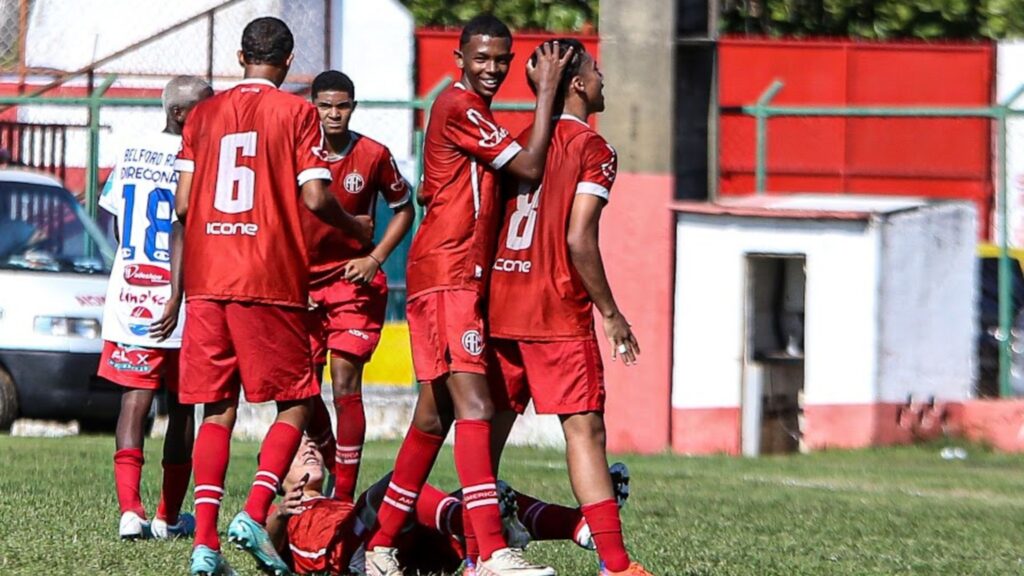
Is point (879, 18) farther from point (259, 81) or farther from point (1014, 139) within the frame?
point (259, 81)

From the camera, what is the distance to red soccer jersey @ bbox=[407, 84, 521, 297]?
738 cm

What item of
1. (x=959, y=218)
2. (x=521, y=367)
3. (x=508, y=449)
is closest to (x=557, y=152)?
(x=521, y=367)

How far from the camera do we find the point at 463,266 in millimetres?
7402

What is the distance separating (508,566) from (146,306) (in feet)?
8.30

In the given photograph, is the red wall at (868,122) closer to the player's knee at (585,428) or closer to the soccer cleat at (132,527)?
the soccer cleat at (132,527)

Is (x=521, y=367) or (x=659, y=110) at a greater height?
(x=659, y=110)

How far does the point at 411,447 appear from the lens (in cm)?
754

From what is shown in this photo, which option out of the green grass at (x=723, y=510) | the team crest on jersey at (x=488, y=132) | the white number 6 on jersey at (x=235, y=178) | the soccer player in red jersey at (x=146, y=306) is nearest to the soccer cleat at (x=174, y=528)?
the soccer player in red jersey at (x=146, y=306)

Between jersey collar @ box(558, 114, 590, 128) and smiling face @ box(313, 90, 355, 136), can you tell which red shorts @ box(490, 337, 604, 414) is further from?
smiling face @ box(313, 90, 355, 136)

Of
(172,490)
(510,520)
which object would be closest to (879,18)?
(172,490)

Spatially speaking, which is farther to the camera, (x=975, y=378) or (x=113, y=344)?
(x=975, y=378)

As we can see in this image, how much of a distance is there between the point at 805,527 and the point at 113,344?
11.5 feet

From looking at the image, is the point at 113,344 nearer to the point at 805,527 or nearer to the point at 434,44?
the point at 805,527

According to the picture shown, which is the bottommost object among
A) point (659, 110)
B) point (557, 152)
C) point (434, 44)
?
point (557, 152)
